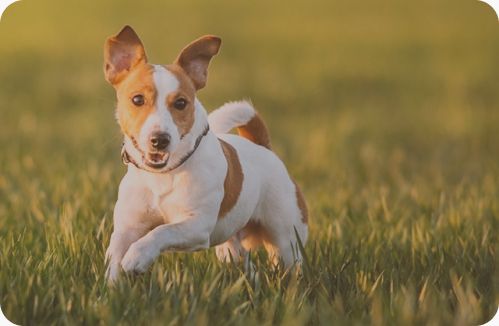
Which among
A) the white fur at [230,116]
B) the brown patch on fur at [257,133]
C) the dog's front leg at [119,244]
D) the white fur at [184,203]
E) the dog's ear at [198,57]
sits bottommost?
the dog's front leg at [119,244]

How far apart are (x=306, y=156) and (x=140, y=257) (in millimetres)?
3510

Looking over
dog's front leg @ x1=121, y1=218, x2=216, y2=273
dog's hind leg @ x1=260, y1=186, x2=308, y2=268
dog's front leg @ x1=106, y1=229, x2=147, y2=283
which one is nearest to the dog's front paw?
dog's front leg @ x1=121, y1=218, x2=216, y2=273

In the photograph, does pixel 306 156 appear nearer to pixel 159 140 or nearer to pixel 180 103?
pixel 180 103

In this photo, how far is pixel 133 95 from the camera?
4.17 metres

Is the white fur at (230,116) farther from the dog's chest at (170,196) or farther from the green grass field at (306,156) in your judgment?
the dog's chest at (170,196)

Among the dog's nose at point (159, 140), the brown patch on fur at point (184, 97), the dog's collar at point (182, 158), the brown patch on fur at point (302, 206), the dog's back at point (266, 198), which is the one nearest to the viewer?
the dog's nose at point (159, 140)

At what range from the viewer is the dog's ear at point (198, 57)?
4.36 m

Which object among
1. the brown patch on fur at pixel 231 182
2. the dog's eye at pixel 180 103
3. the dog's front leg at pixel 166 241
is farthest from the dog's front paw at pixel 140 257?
the dog's eye at pixel 180 103

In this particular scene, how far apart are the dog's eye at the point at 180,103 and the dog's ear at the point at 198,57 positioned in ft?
0.69

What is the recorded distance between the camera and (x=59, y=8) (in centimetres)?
520

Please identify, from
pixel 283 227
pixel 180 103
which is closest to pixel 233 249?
pixel 283 227

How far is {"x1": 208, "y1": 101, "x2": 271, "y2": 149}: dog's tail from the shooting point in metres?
4.93

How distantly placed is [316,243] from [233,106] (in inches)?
29.3

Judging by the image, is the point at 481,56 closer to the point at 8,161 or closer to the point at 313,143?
the point at 313,143
